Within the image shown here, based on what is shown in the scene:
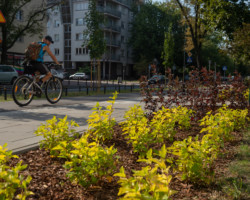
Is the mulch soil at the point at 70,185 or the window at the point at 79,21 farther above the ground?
the window at the point at 79,21

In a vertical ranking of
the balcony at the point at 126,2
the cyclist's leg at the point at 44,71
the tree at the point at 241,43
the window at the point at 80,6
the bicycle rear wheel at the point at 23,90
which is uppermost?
the balcony at the point at 126,2

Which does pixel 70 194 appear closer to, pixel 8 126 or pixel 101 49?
pixel 8 126

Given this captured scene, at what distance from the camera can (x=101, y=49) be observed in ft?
66.5

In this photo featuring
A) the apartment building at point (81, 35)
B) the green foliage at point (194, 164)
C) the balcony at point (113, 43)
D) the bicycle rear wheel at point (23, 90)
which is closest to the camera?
the green foliage at point (194, 164)

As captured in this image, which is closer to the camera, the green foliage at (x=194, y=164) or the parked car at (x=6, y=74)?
the green foliage at (x=194, y=164)

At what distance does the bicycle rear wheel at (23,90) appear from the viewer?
8531 mm

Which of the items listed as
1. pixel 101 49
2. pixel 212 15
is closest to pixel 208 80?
pixel 212 15

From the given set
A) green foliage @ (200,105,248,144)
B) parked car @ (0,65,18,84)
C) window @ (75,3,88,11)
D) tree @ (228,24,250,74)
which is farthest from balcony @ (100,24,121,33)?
green foliage @ (200,105,248,144)

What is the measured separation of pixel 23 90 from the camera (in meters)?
8.73

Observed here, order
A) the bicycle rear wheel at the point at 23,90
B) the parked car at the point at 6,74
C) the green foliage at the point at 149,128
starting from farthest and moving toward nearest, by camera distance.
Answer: the parked car at the point at 6,74 < the bicycle rear wheel at the point at 23,90 < the green foliage at the point at 149,128

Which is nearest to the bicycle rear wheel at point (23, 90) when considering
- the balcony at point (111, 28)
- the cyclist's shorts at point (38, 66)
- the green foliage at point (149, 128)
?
the cyclist's shorts at point (38, 66)

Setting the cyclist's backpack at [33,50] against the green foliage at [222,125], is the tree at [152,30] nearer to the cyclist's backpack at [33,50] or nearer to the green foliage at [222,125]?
the cyclist's backpack at [33,50]

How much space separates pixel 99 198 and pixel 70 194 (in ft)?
0.88

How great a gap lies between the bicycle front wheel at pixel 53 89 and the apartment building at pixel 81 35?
4726cm
